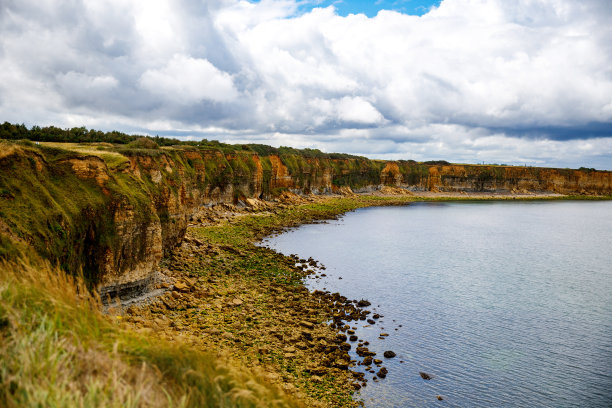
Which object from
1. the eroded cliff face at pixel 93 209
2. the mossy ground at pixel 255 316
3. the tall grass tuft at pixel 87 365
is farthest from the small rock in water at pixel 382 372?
the eroded cliff face at pixel 93 209

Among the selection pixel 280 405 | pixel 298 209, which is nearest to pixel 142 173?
pixel 280 405

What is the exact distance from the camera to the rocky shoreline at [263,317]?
1652cm

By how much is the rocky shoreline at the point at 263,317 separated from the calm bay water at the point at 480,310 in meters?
1.57

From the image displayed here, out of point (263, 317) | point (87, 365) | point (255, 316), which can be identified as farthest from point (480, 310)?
point (87, 365)

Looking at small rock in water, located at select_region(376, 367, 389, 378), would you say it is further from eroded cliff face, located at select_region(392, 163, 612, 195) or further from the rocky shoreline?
eroded cliff face, located at select_region(392, 163, 612, 195)

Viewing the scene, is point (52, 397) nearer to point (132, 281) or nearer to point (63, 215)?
point (63, 215)

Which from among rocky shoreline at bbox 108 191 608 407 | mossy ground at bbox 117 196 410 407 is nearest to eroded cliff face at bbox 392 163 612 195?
rocky shoreline at bbox 108 191 608 407

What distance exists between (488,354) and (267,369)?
12.3 m

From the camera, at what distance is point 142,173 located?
28.1 m

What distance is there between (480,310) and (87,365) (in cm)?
2721

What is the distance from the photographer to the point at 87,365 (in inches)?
213

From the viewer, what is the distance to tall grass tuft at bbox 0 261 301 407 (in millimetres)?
4789

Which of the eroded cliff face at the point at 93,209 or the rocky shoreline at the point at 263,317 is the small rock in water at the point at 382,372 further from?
the eroded cliff face at the point at 93,209

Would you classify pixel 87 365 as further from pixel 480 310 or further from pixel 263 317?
pixel 480 310
